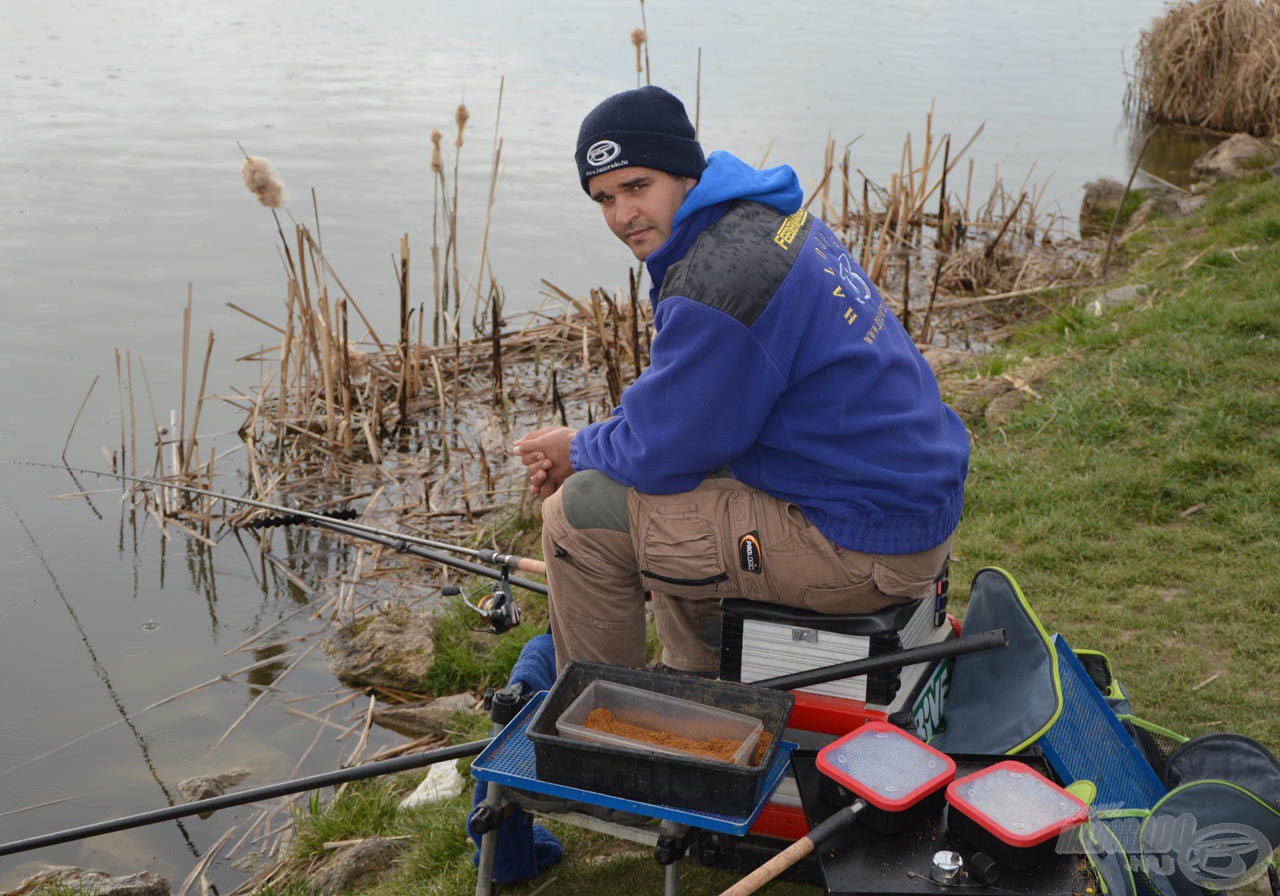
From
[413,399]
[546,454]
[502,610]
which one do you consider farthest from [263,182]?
[502,610]

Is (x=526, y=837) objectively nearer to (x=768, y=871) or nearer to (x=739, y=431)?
(x=768, y=871)

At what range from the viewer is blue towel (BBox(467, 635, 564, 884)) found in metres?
2.38

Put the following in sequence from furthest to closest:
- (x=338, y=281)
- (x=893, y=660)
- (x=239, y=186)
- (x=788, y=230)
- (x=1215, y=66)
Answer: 1. (x=1215, y=66)
2. (x=239, y=186)
3. (x=338, y=281)
4. (x=788, y=230)
5. (x=893, y=660)

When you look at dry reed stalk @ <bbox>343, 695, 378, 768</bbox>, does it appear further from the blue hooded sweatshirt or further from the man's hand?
the blue hooded sweatshirt

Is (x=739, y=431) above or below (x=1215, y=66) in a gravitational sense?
below

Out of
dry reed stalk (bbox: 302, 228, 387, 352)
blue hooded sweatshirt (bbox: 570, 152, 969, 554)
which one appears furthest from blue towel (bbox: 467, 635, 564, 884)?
dry reed stalk (bbox: 302, 228, 387, 352)

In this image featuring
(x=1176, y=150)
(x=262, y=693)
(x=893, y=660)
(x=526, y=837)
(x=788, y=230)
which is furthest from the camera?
(x=1176, y=150)

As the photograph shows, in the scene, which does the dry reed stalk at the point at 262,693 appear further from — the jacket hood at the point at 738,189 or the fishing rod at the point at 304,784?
the jacket hood at the point at 738,189

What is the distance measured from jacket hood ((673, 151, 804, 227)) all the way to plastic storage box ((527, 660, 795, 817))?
919mm

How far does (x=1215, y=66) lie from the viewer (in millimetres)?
12148

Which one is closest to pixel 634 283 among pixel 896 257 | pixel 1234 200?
pixel 896 257

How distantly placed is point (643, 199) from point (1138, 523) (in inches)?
88.8

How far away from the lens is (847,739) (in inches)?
82.6

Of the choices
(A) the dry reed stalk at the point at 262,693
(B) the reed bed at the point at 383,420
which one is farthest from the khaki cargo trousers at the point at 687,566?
(A) the dry reed stalk at the point at 262,693
